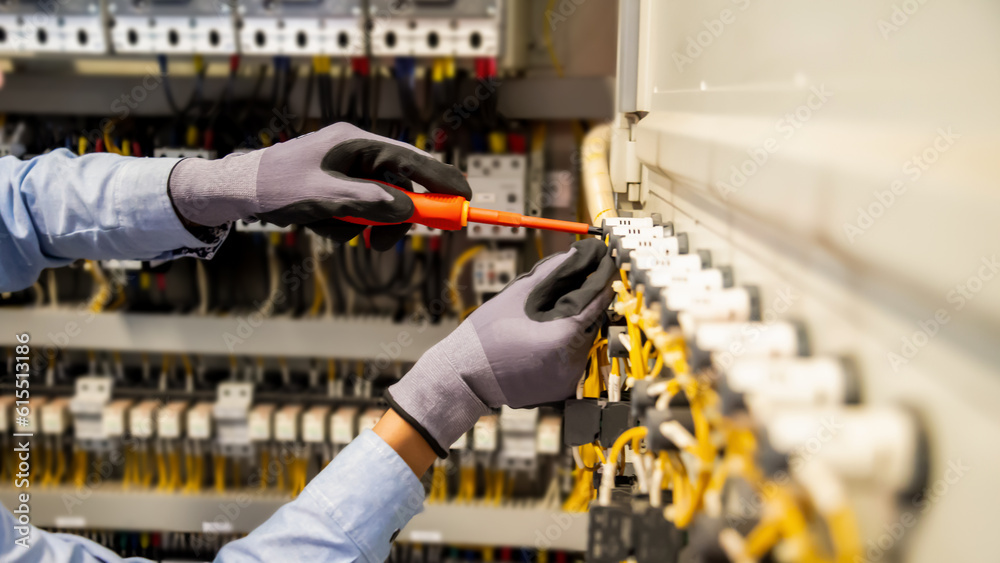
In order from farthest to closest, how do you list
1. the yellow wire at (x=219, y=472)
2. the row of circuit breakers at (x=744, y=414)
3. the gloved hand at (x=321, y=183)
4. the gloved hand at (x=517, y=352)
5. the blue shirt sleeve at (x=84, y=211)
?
the yellow wire at (x=219, y=472), the blue shirt sleeve at (x=84, y=211), the gloved hand at (x=321, y=183), the gloved hand at (x=517, y=352), the row of circuit breakers at (x=744, y=414)

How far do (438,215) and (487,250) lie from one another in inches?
31.6

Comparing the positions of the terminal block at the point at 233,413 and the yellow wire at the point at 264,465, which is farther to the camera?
the yellow wire at the point at 264,465

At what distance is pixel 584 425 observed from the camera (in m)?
0.69

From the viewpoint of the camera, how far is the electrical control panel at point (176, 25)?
4.24ft

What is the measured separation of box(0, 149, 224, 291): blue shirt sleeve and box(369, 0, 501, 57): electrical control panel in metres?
0.54

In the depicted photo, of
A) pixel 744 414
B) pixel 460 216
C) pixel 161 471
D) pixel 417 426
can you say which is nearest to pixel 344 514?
pixel 417 426

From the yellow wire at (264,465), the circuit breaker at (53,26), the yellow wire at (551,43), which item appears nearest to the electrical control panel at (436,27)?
the yellow wire at (551,43)

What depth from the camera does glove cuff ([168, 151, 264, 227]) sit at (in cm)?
85

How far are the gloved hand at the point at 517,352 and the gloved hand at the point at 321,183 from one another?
0.17 m

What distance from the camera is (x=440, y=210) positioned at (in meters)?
0.79

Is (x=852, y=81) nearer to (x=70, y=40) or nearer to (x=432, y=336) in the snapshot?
(x=432, y=336)

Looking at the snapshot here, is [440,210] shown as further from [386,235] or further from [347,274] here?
[347,274]

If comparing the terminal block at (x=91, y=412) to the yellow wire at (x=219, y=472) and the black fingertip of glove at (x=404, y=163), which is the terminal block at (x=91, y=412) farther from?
the black fingertip of glove at (x=404, y=163)

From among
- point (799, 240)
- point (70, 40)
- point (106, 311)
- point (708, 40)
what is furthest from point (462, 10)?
point (106, 311)
